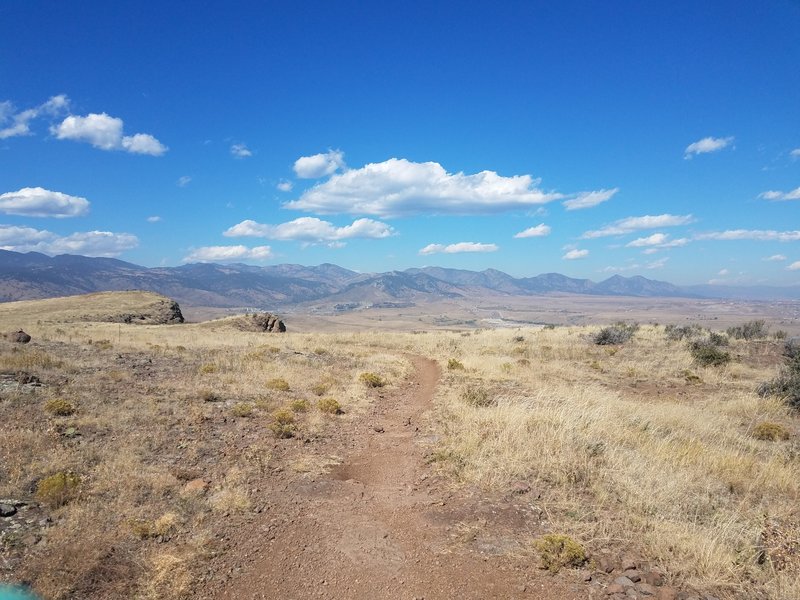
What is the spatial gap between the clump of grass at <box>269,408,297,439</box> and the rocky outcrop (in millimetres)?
32309

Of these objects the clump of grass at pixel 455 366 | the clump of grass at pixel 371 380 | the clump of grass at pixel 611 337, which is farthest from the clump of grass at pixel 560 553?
the clump of grass at pixel 611 337

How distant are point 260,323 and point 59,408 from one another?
33778 millimetres

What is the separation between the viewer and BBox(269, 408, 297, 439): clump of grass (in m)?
10.7

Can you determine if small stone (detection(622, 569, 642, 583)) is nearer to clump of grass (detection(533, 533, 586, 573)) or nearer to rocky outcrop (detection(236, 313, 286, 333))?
clump of grass (detection(533, 533, 586, 573))

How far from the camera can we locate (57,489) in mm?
6586

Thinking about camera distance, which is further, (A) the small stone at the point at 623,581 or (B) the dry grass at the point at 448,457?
(B) the dry grass at the point at 448,457

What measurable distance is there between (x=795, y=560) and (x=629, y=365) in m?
17.7

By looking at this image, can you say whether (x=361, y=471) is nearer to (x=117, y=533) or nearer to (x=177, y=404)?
(x=117, y=533)

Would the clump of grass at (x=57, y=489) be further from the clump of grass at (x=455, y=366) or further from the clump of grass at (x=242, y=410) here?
the clump of grass at (x=455, y=366)

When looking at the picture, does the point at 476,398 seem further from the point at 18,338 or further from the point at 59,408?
the point at 18,338

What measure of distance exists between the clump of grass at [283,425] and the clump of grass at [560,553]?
6.77 m

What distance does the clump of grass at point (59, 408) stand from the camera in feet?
33.4

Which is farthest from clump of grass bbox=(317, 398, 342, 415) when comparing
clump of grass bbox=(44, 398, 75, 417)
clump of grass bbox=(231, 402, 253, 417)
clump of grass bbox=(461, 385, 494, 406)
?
clump of grass bbox=(44, 398, 75, 417)

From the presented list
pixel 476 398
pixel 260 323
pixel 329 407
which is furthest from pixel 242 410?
pixel 260 323
